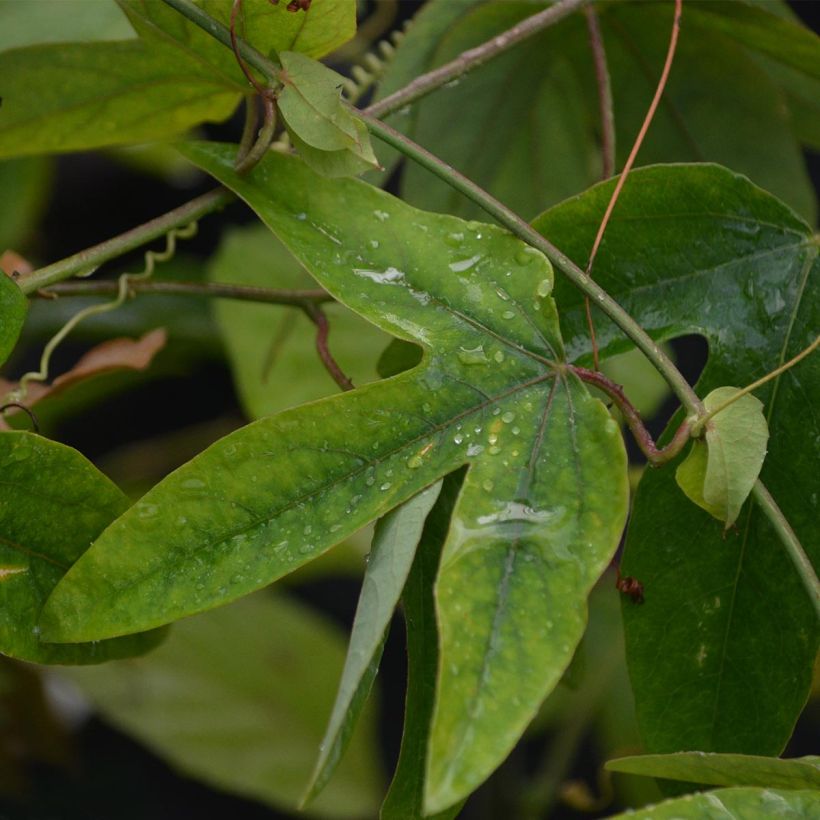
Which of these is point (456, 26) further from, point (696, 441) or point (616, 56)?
point (696, 441)

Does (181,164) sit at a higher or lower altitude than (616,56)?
lower

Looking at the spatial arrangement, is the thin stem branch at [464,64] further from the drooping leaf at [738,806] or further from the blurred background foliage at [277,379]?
the drooping leaf at [738,806]

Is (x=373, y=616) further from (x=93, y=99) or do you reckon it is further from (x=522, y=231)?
(x=93, y=99)

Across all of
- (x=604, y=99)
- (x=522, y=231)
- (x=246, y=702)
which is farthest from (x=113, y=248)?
(x=246, y=702)

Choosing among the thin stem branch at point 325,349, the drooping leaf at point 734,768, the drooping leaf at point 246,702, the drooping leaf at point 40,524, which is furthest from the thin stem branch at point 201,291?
the drooping leaf at point 246,702

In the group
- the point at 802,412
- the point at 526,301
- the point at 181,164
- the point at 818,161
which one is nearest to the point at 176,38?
the point at 526,301

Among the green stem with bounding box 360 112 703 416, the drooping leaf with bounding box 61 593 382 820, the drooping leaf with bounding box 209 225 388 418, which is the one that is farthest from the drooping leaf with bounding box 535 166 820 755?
the drooping leaf with bounding box 61 593 382 820

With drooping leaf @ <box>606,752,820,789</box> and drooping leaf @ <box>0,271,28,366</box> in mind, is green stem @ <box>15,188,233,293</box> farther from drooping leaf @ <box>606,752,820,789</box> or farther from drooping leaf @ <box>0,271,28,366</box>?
drooping leaf @ <box>606,752,820,789</box>
